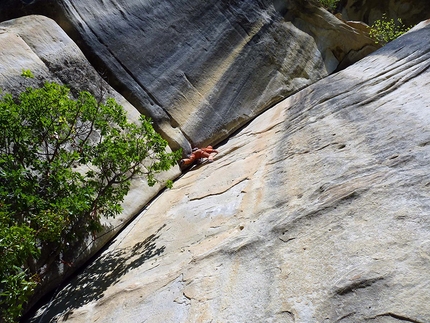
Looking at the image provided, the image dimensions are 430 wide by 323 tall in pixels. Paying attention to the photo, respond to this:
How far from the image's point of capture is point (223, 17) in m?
9.73

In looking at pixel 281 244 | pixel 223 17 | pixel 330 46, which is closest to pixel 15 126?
pixel 281 244

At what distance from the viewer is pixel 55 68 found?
628 cm

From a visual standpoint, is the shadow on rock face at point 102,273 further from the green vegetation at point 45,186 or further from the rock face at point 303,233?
the green vegetation at point 45,186

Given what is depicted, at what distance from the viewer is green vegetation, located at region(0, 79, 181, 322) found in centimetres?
357

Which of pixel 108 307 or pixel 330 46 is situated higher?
pixel 108 307

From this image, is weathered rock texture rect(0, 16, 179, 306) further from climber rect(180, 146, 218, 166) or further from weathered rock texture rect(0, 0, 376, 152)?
weathered rock texture rect(0, 0, 376, 152)

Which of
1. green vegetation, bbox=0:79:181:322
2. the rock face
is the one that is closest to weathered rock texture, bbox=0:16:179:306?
the rock face

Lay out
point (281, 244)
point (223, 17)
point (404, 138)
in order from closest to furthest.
Result: point (281, 244) < point (404, 138) < point (223, 17)

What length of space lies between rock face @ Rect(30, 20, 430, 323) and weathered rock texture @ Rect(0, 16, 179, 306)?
23cm

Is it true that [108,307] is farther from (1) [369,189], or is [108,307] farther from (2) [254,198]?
(1) [369,189]

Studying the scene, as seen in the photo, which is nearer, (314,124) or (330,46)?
(314,124)

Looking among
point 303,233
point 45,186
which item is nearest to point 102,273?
point 45,186

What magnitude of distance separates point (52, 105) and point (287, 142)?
9.51ft

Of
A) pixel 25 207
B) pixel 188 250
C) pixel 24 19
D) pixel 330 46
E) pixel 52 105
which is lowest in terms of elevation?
pixel 330 46
